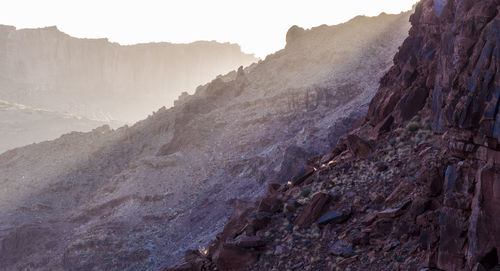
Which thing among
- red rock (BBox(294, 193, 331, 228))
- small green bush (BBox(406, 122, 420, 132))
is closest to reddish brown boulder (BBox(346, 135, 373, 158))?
small green bush (BBox(406, 122, 420, 132))

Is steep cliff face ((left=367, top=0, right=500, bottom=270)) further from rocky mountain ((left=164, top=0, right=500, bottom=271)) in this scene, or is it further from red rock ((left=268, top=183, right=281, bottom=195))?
red rock ((left=268, top=183, right=281, bottom=195))

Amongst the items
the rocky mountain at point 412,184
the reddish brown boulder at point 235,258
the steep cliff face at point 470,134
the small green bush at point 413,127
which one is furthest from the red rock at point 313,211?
the steep cliff face at point 470,134

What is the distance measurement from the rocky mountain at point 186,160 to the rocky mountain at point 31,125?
4796 centimetres

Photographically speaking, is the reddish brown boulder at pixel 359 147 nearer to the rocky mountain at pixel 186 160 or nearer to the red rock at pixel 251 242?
the red rock at pixel 251 242

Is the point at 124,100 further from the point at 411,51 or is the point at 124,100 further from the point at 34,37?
the point at 411,51

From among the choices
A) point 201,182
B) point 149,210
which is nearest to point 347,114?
point 201,182

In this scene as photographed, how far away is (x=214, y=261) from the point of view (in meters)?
15.1

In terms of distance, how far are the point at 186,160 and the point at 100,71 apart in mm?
119816

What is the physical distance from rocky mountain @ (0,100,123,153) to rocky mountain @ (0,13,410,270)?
47957mm

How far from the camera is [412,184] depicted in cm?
1312

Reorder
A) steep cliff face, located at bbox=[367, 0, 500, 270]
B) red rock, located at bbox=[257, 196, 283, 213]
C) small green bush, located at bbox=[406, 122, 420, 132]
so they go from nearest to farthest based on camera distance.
Result: steep cliff face, located at bbox=[367, 0, 500, 270] < small green bush, located at bbox=[406, 122, 420, 132] < red rock, located at bbox=[257, 196, 283, 213]

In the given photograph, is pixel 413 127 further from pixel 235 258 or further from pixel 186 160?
pixel 186 160

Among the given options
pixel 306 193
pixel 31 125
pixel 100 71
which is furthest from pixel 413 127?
pixel 100 71

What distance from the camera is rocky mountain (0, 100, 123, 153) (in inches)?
3848
